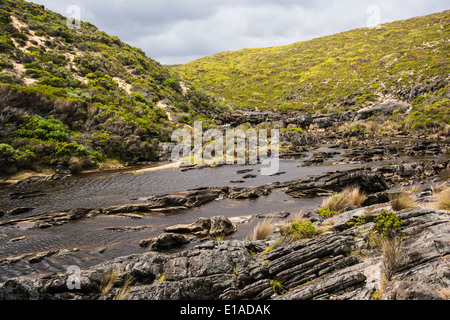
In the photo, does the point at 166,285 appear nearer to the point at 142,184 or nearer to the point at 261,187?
the point at 261,187

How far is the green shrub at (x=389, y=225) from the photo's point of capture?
8734mm

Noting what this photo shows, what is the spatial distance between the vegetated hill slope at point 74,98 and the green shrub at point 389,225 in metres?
38.6

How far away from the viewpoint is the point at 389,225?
8.83 metres

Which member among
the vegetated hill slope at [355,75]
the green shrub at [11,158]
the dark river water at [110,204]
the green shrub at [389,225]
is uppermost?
the vegetated hill slope at [355,75]

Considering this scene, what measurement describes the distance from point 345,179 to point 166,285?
66.4 ft

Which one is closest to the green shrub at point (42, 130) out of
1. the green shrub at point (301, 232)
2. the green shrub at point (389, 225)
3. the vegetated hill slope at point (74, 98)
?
the vegetated hill slope at point (74, 98)

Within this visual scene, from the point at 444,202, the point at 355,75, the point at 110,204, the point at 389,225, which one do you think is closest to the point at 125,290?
the point at 389,225

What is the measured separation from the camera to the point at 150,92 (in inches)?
2761

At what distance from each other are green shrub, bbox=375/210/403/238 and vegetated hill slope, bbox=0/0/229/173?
127 ft

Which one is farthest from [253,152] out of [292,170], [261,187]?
[261,187]

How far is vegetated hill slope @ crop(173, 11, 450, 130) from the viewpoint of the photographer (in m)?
81.6

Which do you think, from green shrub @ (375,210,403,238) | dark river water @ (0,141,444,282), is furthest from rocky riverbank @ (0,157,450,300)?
dark river water @ (0,141,444,282)

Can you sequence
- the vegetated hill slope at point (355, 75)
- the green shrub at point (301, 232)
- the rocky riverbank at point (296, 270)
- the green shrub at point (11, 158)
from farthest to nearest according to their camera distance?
1. the vegetated hill slope at point (355, 75)
2. the green shrub at point (11, 158)
3. the green shrub at point (301, 232)
4. the rocky riverbank at point (296, 270)

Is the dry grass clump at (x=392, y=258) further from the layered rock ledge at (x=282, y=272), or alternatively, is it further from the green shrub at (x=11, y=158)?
the green shrub at (x=11, y=158)
